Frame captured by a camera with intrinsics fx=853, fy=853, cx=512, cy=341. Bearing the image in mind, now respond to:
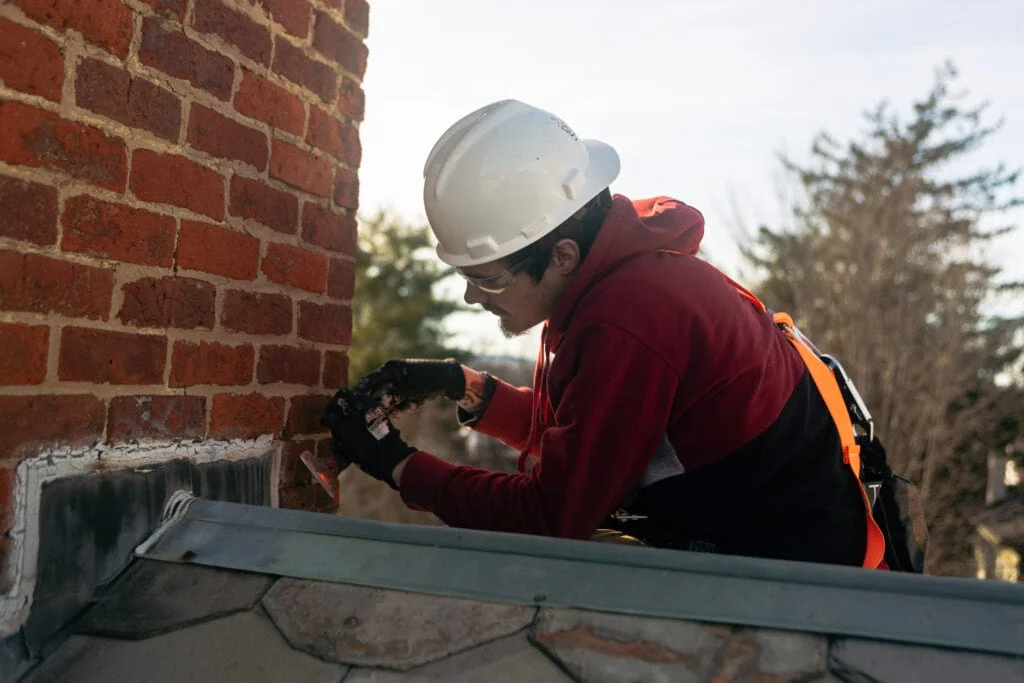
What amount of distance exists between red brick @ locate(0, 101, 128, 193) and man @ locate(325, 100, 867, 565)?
85 centimetres

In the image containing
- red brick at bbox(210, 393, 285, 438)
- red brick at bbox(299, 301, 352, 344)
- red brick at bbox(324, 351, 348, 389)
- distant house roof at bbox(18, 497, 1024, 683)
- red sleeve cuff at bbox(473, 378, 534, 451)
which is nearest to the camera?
distant house roof at bbox(18, 497, 1024, 683)

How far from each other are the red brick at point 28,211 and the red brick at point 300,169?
0.68 metres

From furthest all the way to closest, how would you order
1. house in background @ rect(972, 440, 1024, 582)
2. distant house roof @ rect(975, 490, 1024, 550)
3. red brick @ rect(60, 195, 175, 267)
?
house in background @ rect(972, 440, 1024, 582) < distant house roof @ rect(975, 490, 1024, 550) < red brick @ rect(60, 195, 175, 267)

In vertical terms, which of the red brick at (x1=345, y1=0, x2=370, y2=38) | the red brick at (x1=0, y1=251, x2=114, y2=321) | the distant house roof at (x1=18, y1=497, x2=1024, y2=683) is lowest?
the distant house roof at (x1=18, y1=497, x2=1024, y2=683)

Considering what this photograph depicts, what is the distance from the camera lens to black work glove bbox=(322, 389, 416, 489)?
8.01ft

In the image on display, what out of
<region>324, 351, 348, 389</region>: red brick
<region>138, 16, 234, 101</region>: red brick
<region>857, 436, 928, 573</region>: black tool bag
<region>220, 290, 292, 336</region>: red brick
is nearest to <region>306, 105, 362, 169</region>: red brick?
<region>138, 16, 234, 101</region>: red brick

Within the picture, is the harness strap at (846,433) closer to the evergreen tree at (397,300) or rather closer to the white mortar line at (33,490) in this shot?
the white mortar line at (33,490)

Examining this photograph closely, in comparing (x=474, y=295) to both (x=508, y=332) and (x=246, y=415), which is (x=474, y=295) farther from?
(x=246, y=415)

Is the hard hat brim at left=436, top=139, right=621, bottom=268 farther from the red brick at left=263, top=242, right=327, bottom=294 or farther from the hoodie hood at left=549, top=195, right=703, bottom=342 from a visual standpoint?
the red brick at left=263, top=242, right=327, bottom=294

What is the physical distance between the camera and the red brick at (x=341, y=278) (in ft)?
8.23

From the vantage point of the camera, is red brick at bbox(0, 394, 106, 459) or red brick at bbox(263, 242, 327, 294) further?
red brick at bbox(263, 242, 327, 294)

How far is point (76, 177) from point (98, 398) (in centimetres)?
44

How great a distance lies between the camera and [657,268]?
6.82 ft

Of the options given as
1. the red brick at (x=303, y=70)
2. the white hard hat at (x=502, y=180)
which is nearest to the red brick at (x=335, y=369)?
the white hard hat at (x=502, y=180)
